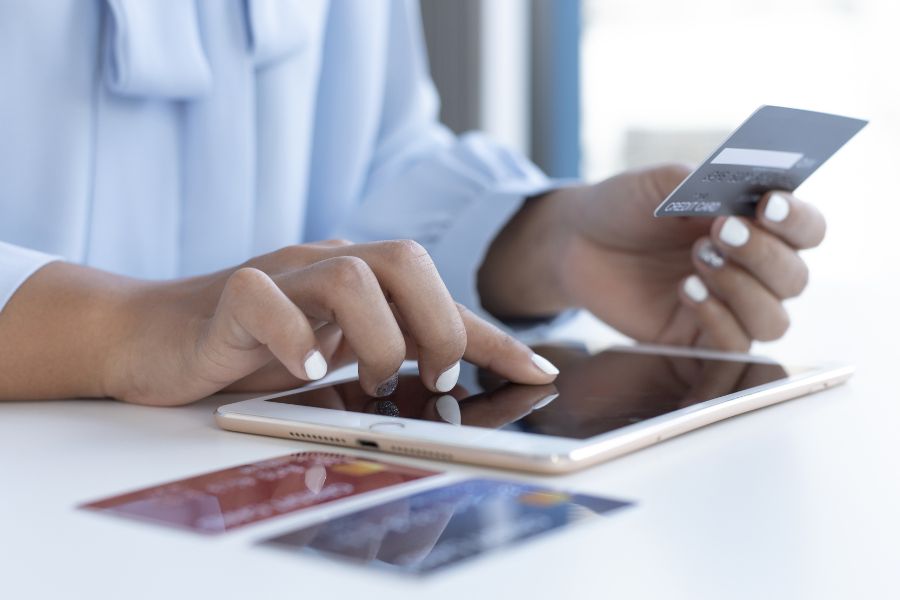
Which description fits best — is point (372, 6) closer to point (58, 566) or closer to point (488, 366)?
point (488, 366)

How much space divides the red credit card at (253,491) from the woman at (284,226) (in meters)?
0.09

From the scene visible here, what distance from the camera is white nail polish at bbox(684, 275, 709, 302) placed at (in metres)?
0.86

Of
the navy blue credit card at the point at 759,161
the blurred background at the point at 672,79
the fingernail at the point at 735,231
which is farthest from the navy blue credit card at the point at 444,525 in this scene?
the blurred background at the point at 672,79

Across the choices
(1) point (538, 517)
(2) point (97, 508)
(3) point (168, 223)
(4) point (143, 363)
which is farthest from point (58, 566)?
(3) point (168, 223)

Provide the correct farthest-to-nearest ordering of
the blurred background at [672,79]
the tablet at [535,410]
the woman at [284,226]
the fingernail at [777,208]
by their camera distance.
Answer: the blurred background at [672,79] → the fingernail at [777,208] → the woman at [284,226] → the tablet at [535,410]

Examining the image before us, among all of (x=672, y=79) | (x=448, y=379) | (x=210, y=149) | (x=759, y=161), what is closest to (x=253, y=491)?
(x=448, y=379)

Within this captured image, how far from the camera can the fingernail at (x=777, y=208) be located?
2.60ft

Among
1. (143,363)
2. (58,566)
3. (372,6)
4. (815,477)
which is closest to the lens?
(58,566)

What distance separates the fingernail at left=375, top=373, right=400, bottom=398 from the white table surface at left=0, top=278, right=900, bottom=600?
75 mm

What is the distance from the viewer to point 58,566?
0.35 m

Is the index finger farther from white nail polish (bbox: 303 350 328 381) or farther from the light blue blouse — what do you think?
white nail polish (bbox: 303 350 328 381)

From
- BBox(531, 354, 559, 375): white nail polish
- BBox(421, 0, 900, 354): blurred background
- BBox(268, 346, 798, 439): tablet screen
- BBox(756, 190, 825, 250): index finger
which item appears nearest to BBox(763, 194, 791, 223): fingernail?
BBox(756, 190, 825, 250): index finger

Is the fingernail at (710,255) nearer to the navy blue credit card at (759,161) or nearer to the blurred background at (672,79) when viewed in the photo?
the navy blue credit card at (759,161)

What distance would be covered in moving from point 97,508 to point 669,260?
65cm
